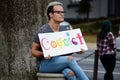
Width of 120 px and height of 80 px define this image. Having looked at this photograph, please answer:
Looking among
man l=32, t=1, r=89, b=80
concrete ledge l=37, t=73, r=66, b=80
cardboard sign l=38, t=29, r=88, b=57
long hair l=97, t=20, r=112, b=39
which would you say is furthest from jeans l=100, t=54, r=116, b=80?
concrete ledge l=37, t=73, r=66, b=80

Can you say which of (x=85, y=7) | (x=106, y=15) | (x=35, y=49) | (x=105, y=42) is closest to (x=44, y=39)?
(x=35, y=49)

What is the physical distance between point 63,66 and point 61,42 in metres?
0.40

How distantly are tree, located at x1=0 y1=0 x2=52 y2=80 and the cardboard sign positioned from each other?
675 millimetres

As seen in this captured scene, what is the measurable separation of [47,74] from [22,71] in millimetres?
789

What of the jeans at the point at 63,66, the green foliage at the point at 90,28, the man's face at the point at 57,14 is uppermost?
the man's face at the point at 57,14

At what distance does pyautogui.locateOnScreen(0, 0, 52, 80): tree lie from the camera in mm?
7406

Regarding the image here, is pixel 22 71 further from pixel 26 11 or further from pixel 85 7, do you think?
pixel 85 7

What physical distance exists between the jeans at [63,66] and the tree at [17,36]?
2.40ft

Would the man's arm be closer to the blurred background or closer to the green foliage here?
the blurred background

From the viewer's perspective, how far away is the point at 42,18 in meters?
7.66

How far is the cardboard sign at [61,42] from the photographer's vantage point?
22.2 ft

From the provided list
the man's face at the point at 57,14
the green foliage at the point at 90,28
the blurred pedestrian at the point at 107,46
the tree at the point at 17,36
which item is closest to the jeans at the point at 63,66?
the man's face at the point at 57,14

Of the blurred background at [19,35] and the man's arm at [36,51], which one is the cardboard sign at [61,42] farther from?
A: the blurred background at [19,35]

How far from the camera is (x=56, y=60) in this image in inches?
264
